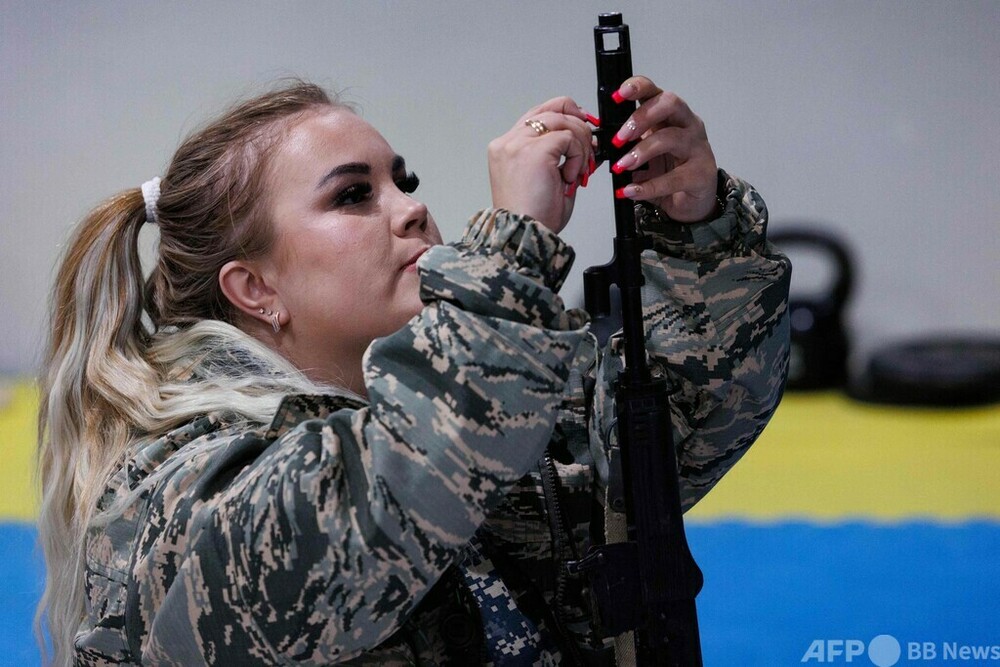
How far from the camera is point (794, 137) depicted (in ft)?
Result: 10.9

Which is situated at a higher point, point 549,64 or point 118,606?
point 549,64

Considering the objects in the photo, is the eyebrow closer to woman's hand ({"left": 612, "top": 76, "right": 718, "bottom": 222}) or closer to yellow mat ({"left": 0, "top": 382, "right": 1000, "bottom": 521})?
woman's hand ({"left": 612, "top": 76, "right": 718, "bottom": 222})

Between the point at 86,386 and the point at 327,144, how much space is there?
16.5 inches

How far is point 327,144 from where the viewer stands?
142 cm

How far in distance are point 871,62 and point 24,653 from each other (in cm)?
265

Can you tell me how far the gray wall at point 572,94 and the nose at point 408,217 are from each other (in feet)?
5.36

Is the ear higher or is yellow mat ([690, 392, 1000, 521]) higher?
the ear

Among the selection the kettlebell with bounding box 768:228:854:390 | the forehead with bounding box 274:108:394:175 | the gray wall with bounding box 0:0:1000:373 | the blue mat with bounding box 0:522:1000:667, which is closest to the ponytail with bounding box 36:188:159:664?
the forehead with bounding box 274:108:394:175

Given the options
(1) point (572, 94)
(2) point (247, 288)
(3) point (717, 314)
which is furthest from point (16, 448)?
(3) point (717, 314)

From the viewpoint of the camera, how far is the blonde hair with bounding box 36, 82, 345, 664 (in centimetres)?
131

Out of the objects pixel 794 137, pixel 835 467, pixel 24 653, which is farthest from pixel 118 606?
pixel 794 137

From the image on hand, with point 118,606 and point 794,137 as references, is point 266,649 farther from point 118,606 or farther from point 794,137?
point 794,137

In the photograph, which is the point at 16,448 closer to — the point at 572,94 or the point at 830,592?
the point at 572,94

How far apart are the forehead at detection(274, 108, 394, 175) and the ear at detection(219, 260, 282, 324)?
133mm
